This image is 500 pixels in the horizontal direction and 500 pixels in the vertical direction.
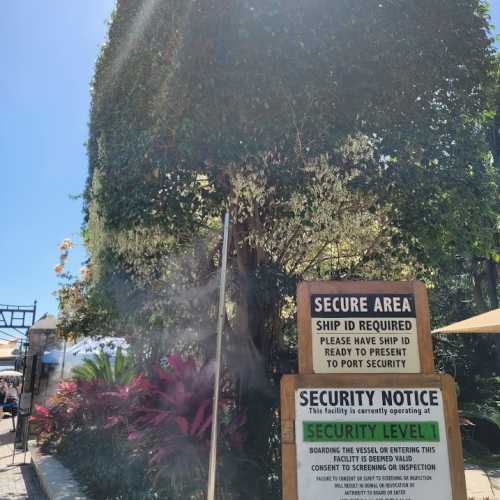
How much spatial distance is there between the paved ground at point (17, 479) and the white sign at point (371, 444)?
589cm

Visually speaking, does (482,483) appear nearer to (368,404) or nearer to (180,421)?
(180,421)

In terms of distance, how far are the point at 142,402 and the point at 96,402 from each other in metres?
3.57

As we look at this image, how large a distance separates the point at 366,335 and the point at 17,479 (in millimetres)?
7948

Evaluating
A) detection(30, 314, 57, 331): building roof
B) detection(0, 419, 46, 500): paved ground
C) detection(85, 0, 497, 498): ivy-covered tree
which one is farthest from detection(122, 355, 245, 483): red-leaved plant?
detection(30, 314, 57, 331): building roof

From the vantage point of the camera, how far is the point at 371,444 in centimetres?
312

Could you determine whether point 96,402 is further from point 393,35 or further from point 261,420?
point 393,35

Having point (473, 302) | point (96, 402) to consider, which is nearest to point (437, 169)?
point (96, 402)

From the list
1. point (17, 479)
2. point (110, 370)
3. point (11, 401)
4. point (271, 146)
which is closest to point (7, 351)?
point (11, 401)

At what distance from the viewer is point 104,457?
7.61 metres

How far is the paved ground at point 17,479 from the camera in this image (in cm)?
740

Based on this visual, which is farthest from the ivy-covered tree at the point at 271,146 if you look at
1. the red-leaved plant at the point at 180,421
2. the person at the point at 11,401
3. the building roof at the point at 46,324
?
the person at the point at 11,401

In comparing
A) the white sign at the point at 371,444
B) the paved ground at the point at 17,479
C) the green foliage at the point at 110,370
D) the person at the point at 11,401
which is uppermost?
the green foliage at the point at 110,370

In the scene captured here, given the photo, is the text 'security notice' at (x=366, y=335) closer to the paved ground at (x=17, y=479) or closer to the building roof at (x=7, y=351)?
the paved ground at (x=17, y=479)

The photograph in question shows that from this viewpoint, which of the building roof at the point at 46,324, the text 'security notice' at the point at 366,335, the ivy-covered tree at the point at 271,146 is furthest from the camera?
the building roof at the point at 46,324
